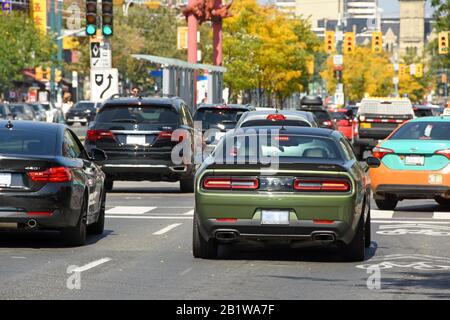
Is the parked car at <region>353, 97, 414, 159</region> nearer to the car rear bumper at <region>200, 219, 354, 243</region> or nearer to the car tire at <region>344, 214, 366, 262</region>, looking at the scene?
the car tire at <region>344, 214, 366, 262</region>

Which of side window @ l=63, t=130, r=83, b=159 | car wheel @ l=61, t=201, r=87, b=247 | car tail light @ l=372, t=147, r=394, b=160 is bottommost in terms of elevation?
car wheel @ l=61, t=201, r=87, b=247

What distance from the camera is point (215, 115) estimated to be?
34.1 metres

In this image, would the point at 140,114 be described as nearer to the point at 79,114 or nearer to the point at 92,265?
the point at 92,265

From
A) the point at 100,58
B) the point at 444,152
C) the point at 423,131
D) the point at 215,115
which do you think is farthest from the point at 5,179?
the point at 100,58

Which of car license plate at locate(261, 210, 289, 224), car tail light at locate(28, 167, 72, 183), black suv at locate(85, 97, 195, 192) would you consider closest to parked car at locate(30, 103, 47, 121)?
black suv at locate(85, 97, 195, 192)

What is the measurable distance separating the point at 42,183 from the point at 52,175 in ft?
0.48

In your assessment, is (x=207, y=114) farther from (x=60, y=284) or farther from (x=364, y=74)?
(x=364, y=74)

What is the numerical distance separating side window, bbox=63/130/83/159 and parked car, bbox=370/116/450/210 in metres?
7.03

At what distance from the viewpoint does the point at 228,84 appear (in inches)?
3871

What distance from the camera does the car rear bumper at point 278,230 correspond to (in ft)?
49.8

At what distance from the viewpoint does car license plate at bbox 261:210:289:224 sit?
15.2 m

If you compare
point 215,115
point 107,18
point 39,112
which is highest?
point 107,18
